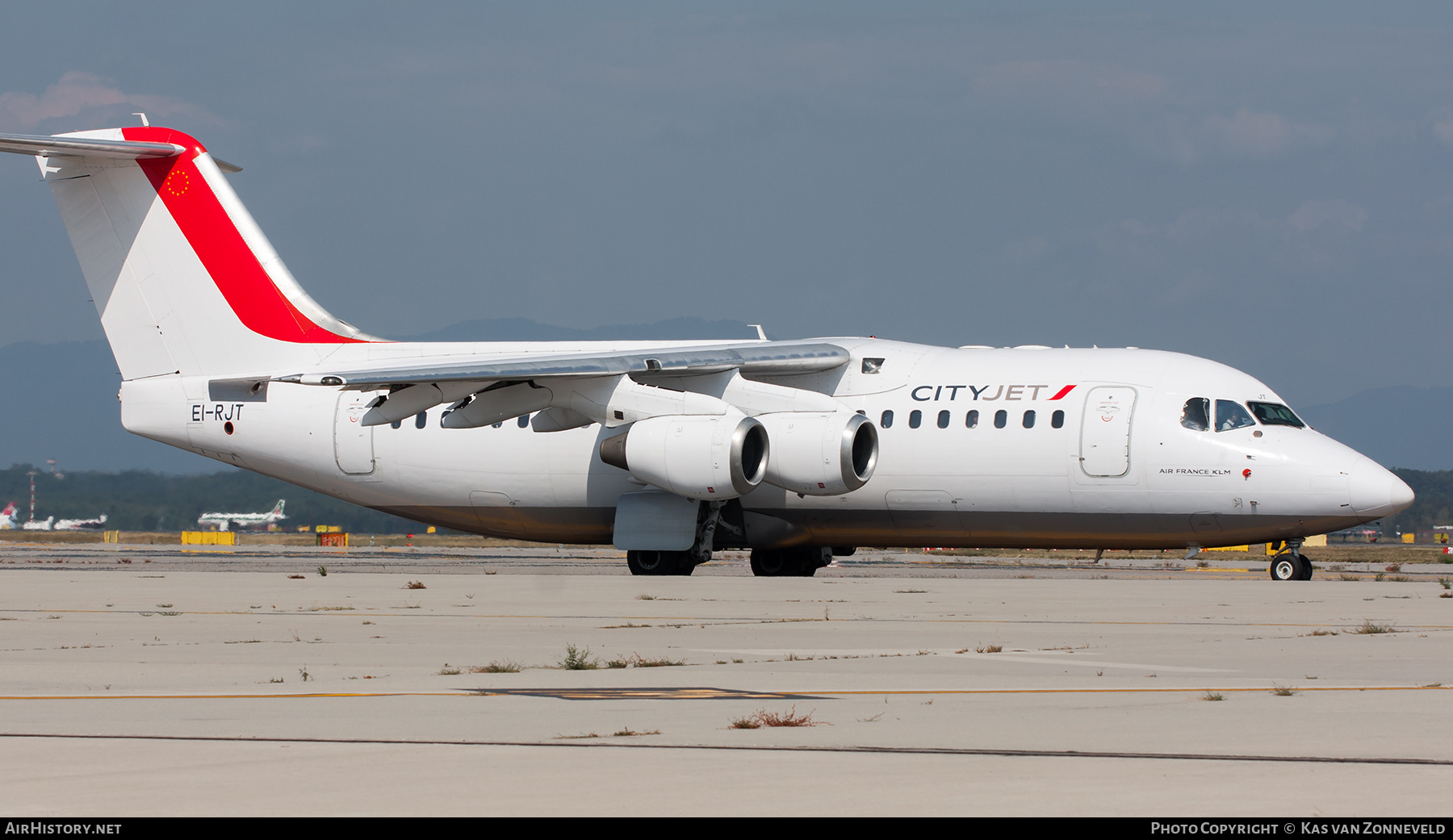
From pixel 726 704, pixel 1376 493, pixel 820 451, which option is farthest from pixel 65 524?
pixel 726 704

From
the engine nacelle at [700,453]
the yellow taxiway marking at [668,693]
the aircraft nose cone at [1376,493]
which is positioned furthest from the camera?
the engine nacelle at [700,453]

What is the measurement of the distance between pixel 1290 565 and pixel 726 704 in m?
18.7

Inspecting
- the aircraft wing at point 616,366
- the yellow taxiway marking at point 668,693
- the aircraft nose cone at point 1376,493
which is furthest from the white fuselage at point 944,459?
the yellow taxiway marking at point 668,693

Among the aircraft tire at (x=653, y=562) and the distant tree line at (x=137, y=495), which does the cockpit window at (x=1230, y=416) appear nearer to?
the aircraft tire at (x=653, y=562)

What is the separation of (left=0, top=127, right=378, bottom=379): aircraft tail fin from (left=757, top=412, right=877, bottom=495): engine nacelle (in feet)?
32.2

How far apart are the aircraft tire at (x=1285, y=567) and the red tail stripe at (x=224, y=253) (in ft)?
55.5

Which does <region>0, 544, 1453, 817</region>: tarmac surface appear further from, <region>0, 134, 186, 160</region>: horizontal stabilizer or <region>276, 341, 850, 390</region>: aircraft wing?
<region>0, 134, 186, 160</region>: horizontal stabilizer

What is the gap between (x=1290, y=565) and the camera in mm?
26500

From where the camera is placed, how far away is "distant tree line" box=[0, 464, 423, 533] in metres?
63.7

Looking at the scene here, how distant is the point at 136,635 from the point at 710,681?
667 centimetres

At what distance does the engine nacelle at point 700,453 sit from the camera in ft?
83.7

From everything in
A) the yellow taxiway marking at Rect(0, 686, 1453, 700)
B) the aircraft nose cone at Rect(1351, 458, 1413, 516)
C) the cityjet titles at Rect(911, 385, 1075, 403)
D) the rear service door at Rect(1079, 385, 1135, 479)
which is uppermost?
the cityjet titles at Rect(911, 385, 1075, 403)

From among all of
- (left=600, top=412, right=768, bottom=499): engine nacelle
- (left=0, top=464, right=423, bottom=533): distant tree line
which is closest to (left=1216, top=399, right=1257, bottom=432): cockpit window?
(left=600, top=412, right=768, bottom=499): engine nacelle

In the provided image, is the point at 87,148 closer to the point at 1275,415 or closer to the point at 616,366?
the point at 616,366
